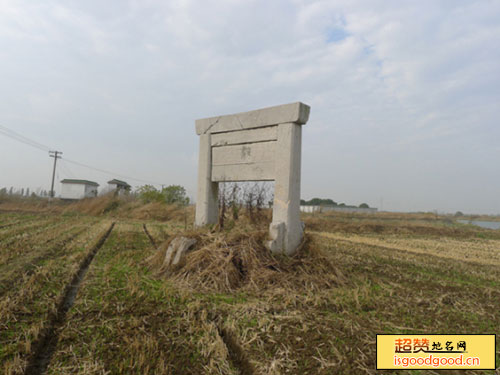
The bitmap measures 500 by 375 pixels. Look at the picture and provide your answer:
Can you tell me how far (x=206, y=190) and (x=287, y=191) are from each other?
7.47 feet

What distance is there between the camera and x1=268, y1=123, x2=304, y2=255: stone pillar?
5.54 metres

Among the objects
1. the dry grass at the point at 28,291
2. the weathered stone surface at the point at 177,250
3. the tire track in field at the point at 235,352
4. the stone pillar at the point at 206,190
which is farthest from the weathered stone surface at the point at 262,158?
the dry grass at the point at 28,291

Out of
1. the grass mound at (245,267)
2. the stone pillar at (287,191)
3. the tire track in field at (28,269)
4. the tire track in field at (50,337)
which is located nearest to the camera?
the tire track in field at (50,337)

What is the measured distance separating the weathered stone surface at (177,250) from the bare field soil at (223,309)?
0.21m

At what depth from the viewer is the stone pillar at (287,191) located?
18.2ft

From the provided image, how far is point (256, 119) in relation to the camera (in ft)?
20.2

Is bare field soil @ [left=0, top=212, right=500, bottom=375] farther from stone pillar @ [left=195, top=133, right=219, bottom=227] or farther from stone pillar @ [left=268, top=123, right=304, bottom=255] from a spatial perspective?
stone pillar @ [left=195, top=133, right=219, bottom=227]

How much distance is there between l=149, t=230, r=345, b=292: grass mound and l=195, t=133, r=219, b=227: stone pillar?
51.0 inches

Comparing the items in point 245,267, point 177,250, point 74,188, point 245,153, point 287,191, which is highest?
point 74,188

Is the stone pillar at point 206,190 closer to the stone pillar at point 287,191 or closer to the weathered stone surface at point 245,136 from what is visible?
the weathered stone surface at point 245,136

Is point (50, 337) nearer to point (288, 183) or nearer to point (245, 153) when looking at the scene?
point (288, 183)

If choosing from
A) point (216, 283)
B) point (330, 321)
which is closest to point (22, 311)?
point (216, 283)

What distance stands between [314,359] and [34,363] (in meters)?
2.15

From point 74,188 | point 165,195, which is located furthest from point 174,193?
point 74,188
